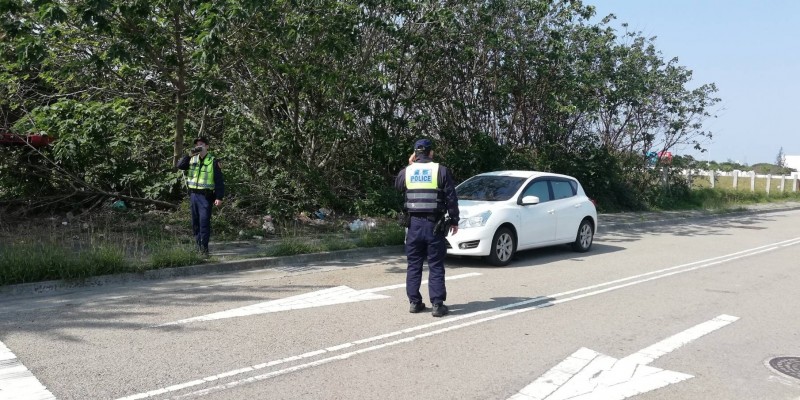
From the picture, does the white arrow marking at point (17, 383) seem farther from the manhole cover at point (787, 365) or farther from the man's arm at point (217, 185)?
the manhole cover at point (787, 365)

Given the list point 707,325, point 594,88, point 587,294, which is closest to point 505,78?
point 594,88

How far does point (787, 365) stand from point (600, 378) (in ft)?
5.98

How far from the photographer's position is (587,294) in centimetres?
813

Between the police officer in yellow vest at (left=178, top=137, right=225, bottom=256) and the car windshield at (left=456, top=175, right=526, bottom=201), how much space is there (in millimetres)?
4121

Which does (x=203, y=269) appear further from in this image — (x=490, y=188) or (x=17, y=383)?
(x=490, y=188)

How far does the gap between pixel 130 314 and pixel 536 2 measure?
43.4ft

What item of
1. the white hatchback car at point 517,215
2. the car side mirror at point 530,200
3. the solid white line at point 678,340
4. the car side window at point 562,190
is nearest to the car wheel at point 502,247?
the white hatchback car at point 517,215

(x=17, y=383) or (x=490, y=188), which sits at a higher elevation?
(x=490, y=188)

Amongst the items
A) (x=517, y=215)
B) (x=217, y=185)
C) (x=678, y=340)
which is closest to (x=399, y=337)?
(x=678, y=340)

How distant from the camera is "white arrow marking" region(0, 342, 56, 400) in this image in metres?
4.33

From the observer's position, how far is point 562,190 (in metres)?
11.7

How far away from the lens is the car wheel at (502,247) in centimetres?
998

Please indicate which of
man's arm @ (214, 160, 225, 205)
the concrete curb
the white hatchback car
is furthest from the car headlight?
man's arm @ (214, 160, 225, 205)

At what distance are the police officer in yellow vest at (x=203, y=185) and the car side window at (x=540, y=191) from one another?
5.10 metres
